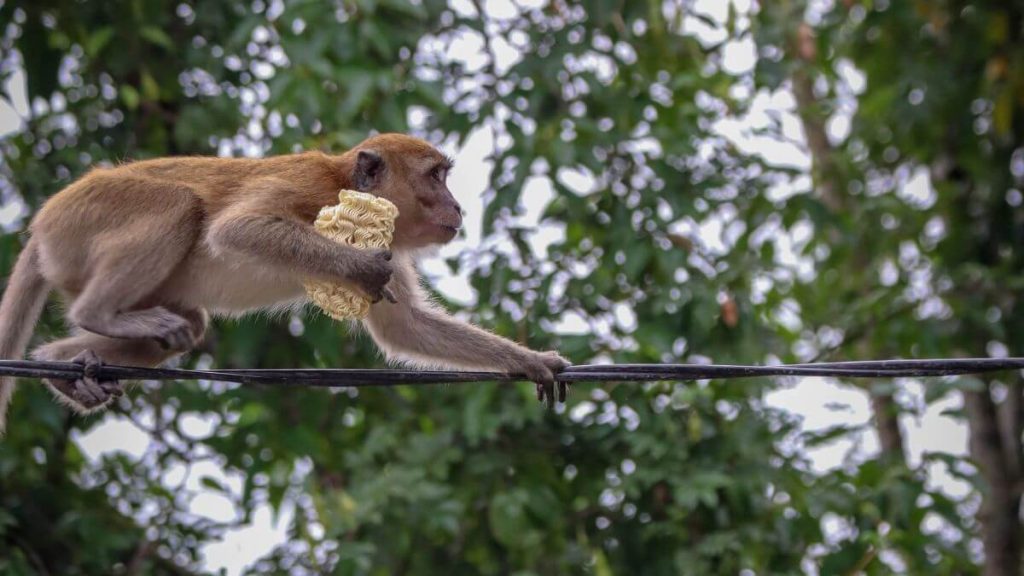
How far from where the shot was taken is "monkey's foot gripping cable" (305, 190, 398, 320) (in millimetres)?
4844

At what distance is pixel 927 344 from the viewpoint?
285 inches

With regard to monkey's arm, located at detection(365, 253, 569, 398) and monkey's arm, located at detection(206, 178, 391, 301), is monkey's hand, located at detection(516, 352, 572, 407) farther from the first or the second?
monkey's arm, located at detection(206, 178, 391, 301)

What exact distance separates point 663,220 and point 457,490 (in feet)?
5.44

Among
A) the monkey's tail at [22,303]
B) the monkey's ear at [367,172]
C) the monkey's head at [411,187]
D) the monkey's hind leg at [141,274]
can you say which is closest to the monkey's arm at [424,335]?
the monkey's head at [411,187]

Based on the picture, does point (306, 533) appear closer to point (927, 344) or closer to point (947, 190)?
point (927, 344)

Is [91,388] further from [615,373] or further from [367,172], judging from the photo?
[615,373]

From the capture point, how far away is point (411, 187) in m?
5.36

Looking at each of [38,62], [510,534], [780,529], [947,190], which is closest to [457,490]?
[510,534]

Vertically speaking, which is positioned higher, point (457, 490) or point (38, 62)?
point (38, 62)

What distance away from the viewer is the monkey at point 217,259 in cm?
479

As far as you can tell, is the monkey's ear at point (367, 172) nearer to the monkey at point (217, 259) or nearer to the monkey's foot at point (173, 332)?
the monkey at point (217, 259)

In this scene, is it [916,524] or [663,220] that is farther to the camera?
[663,220]

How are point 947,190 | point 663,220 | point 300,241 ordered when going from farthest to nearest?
point 947,190
point 663,220
point 300,241

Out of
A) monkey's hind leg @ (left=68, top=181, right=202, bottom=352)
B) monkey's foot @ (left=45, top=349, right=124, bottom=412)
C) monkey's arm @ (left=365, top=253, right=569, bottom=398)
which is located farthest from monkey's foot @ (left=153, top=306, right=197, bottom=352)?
monkey's arm @ (left=365, top=253, right=569, bottom=398)
